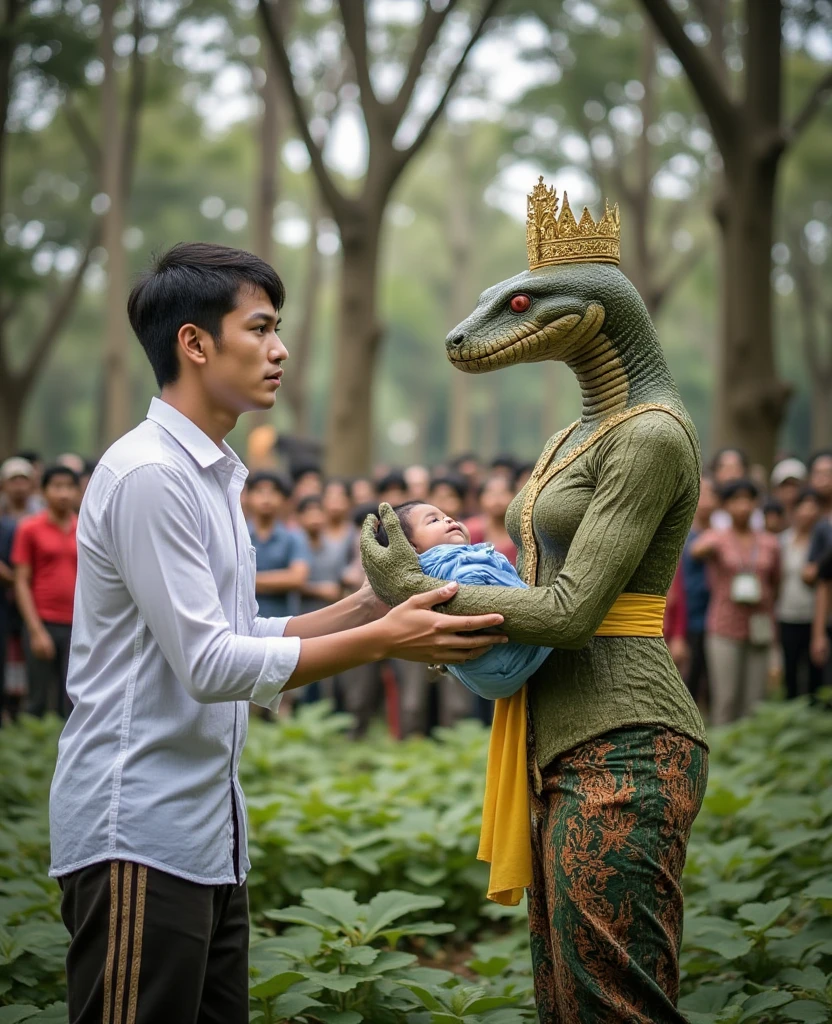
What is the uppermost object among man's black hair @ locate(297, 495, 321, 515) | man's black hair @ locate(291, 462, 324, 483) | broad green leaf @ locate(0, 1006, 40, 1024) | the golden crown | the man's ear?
the golden crown

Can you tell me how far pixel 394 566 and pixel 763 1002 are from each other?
181 cm

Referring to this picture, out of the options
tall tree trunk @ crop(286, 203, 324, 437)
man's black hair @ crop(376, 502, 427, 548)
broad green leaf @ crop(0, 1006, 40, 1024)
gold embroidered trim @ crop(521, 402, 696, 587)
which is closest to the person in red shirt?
broad green leaf @ crop(0, 1006, 40, 1024)

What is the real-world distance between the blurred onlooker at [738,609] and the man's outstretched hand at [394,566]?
6.14 meters

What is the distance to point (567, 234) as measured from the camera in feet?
9.96

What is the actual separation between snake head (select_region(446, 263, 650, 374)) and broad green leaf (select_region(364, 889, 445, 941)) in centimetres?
190

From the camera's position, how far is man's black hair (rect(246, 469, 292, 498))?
9.01m

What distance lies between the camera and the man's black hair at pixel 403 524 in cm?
296

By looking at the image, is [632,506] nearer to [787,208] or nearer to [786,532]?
[786,532]

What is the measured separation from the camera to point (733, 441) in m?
11.4

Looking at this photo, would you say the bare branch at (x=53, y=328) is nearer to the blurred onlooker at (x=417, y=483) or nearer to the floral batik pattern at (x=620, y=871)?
the blurred onlooker at (x=417, y=483)

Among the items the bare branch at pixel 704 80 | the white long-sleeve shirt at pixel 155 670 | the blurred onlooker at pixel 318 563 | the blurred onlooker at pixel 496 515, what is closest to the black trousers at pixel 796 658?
Answer: the blurred onlooker at pixel 496 515

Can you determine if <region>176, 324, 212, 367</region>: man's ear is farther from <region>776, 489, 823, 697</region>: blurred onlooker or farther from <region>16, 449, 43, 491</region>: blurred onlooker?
<region>16, 449, 43, 491</region>: blurred onlooker

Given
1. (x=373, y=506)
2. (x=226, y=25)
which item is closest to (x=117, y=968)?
(x=373, y=506)

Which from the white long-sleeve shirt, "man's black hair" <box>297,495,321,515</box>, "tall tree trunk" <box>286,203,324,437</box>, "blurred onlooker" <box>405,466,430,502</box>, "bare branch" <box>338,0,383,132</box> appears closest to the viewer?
the white long-sleeve shirt
